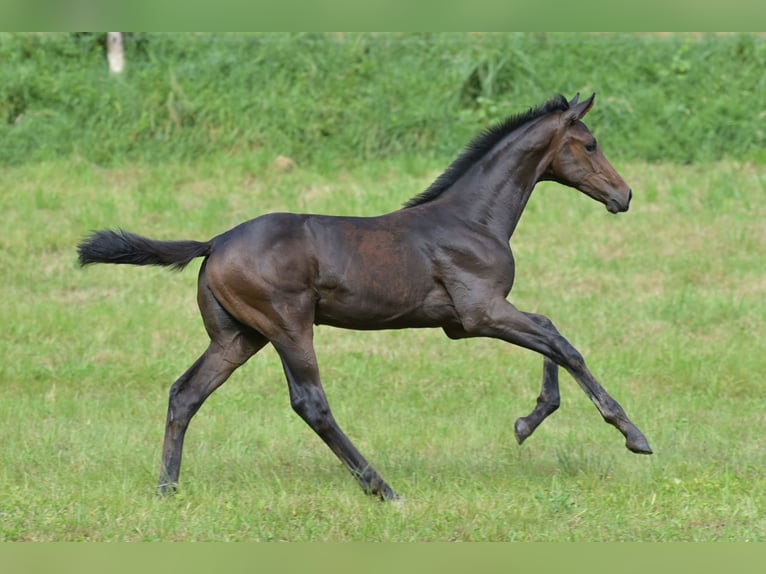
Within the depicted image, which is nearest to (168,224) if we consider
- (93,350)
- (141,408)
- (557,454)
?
(93,350)

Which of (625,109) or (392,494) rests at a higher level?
(625,109)

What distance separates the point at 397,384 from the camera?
10.1 meters

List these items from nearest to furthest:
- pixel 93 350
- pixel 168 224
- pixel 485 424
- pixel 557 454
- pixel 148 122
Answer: pixel 557 454
pixel 485 424
pixel 93 350
pixel 168 224
pixel 148 122

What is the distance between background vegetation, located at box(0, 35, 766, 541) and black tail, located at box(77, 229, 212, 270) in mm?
1296

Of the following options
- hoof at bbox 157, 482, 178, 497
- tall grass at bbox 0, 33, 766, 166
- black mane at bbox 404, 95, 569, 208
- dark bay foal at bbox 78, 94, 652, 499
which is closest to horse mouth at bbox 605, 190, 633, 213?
dark bay foal at bbox 78, 94, 652, 499

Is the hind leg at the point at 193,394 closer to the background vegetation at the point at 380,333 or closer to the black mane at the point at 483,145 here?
the background vegetation at the point at 380,333

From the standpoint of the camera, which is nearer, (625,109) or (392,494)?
(392,494)

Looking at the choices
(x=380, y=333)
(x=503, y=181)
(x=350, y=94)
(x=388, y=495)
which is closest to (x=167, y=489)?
(x=388, y=495)

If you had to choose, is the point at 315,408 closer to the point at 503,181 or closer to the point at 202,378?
the point at 202,378

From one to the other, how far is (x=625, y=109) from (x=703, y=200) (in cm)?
186

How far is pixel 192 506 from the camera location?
6.85 m

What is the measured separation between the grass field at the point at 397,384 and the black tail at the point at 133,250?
130 cm

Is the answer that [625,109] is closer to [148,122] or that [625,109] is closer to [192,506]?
[148,122]

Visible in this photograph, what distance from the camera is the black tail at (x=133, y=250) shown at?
6.91 meters
